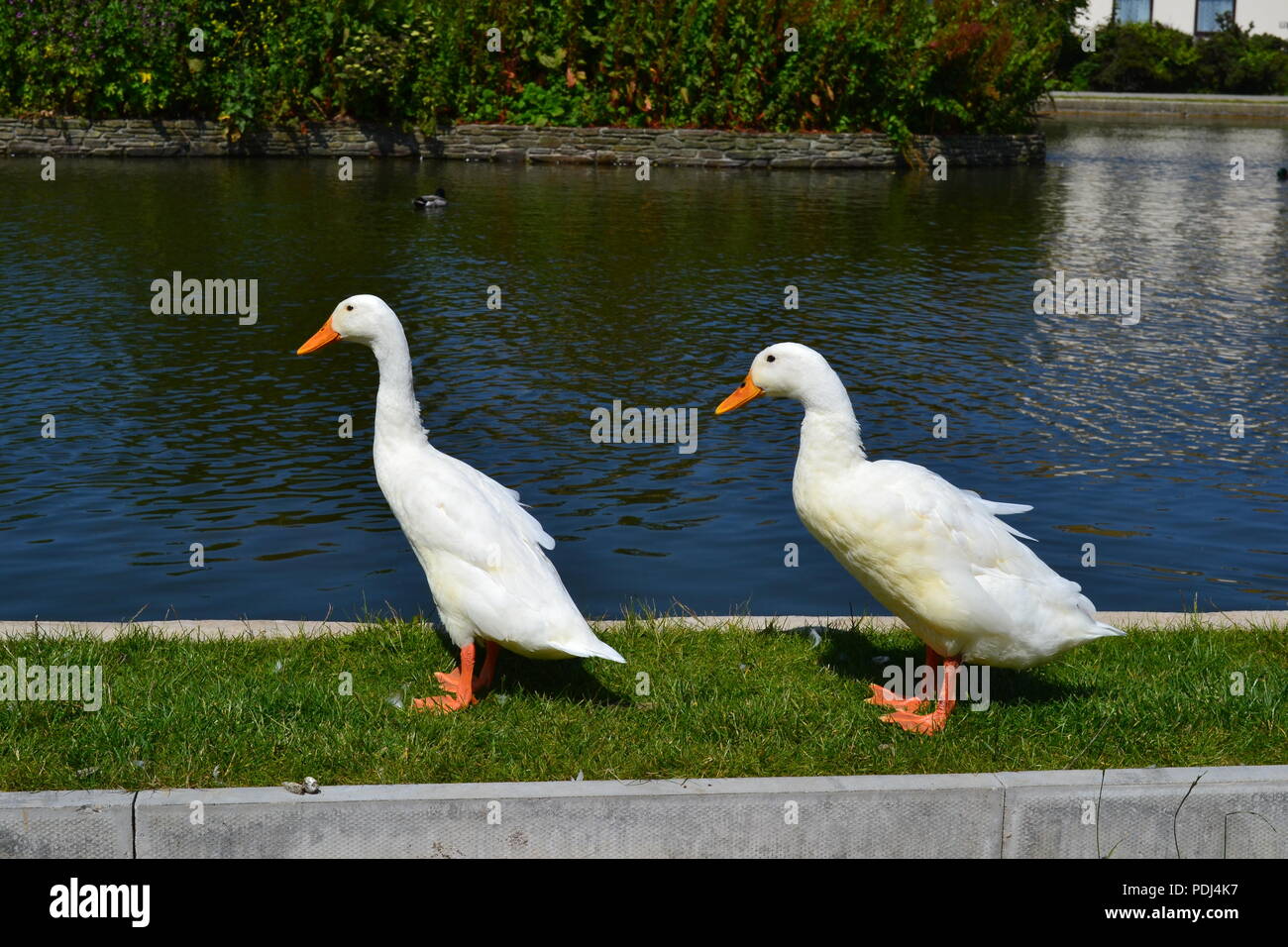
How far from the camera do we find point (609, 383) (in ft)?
41.6

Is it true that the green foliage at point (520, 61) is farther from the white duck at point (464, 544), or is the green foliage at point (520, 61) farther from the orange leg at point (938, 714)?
the orange leg at point (938, 714)

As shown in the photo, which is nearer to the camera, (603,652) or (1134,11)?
(603,652)

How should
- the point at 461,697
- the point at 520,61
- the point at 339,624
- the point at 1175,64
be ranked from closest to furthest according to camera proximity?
the point at 461,697
the point at 339,624
the point at 520,61
the point at 1175,64

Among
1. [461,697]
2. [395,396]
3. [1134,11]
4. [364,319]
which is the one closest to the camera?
[461,697]

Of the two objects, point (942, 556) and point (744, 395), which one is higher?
point (744, 395)

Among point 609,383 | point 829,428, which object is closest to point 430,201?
point 609,383

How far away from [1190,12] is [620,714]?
209ft

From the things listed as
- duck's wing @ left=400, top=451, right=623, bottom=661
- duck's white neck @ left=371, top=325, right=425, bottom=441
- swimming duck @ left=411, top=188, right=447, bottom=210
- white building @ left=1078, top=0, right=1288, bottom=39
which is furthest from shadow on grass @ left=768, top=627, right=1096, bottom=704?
white building @ left=1078, top=0, right=1288, bottom=39

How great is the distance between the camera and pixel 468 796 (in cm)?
450

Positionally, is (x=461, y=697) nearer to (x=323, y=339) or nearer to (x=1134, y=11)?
(x=323, y=339)

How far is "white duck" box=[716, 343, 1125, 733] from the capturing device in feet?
17.7

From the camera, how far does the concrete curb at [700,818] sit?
4.46m

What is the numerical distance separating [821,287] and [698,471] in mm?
7289

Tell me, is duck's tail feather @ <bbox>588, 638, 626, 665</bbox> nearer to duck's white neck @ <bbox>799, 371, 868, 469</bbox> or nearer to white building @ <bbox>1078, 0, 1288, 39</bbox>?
duck's white neck @ <bbox>799, 371, 868, 469</bbox>
